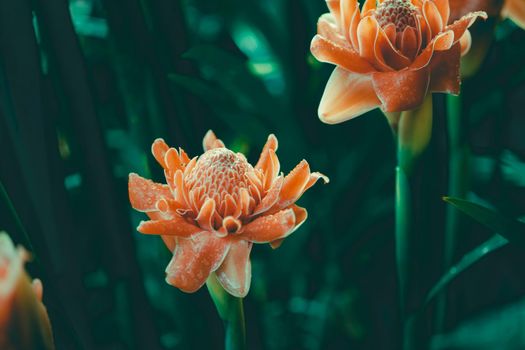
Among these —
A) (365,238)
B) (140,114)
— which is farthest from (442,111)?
(140,114)

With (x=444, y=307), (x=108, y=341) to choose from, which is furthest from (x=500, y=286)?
(x=108, y=341)

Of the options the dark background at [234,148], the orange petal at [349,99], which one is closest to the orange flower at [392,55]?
the orange petal at [349,99]

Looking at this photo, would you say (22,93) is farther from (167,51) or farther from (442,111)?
(442,111)

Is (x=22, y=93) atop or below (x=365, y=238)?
atop

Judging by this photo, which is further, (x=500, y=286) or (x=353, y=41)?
(x=500, y=286)

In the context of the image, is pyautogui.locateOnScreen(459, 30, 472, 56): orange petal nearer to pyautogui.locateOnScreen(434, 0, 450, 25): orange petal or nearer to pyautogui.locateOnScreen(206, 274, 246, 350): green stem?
pyautogui.locateOnScreen(434, 0, 450, 25): orange petal

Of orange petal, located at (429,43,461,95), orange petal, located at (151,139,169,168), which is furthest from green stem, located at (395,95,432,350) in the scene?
orange petal, located at (151,139,169,168)

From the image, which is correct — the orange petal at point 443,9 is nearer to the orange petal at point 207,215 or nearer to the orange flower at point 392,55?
the orange flower at point 392,55
